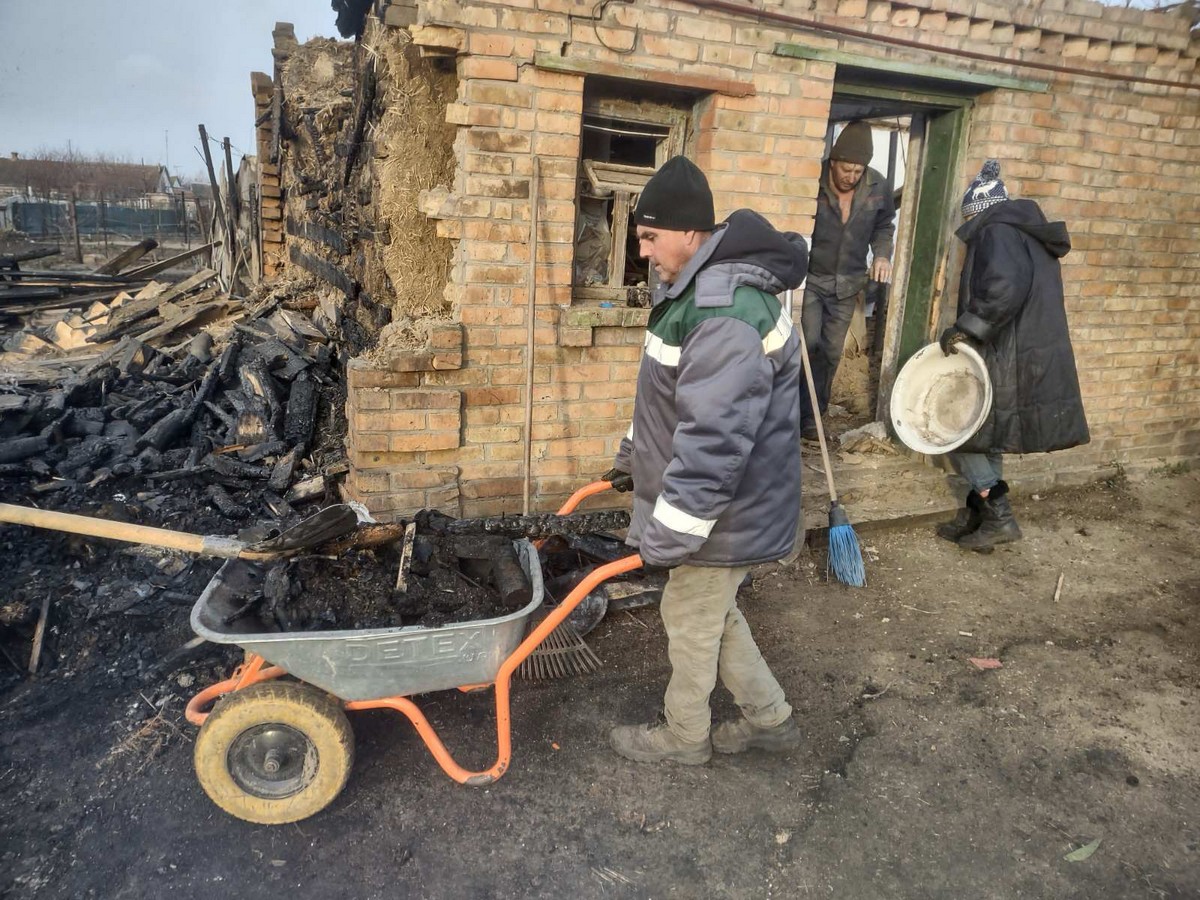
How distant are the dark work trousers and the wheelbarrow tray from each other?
3.40 m

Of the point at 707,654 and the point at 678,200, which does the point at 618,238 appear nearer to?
the point at 678,200

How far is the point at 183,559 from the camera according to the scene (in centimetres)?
397

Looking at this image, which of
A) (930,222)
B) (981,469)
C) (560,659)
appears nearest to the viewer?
(560,659)

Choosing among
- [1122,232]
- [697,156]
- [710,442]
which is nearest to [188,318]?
[697,156]

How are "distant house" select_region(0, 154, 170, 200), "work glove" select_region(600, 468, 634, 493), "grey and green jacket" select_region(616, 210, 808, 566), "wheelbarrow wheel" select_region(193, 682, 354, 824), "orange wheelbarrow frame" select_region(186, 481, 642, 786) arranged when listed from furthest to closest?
"distant house" select_region(0, 154, 170, 200) < "work glove" select_region(600, 468, 634, 493) < "orange wheelbarrow frame" select_region(186, 481, 642, 786) < "wheelbarrow wheel" select_region(193, 682, 354, 824) < "grey and green jacket" select_region(616, 210, 808, 566)

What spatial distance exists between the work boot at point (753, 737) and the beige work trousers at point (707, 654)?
46mm

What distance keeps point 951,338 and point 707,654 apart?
285 centimetres

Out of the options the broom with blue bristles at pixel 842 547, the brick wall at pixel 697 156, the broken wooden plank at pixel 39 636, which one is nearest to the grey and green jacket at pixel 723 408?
the brick wall at pixel 697 156

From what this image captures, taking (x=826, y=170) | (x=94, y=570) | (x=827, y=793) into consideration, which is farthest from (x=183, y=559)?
(x=826, y=170)

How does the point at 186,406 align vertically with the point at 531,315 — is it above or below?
below

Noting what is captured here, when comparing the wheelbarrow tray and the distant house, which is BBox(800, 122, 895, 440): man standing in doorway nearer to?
the wheelbarrow tray

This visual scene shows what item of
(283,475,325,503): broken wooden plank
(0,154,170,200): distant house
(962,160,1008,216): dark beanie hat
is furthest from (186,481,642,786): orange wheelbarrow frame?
(0,154,170,200): distant house

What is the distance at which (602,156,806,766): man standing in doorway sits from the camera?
7.60ft

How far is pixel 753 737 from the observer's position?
9.84ft
